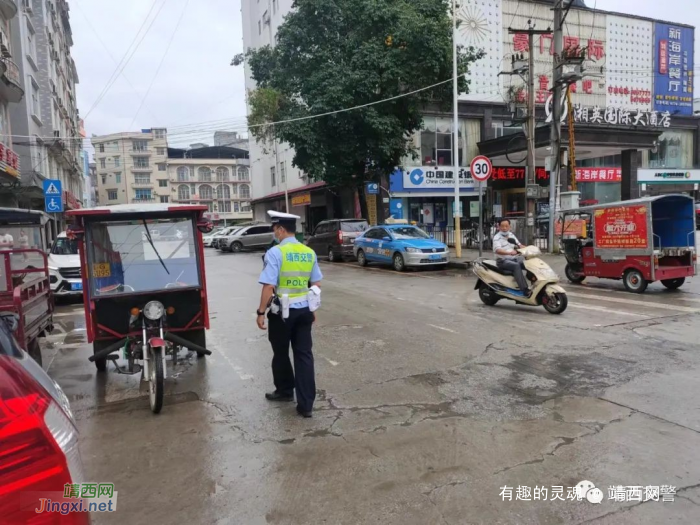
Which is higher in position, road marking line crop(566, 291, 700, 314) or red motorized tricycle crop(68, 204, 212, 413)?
→ red motorized tricycle crop(68, 204, 212, 413)

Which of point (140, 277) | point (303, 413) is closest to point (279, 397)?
point (303, 413)

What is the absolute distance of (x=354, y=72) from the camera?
20.2 meters

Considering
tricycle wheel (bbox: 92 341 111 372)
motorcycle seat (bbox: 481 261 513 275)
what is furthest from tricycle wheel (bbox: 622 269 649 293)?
tricycle wheel (bbox: 92 341 111 372)

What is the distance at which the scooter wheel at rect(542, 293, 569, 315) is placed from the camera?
884 centimetres

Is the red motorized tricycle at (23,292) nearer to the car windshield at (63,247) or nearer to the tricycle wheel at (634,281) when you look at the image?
the car windshield at (63,247)

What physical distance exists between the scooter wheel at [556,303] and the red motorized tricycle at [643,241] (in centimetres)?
311

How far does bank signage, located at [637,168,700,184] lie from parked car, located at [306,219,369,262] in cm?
2252

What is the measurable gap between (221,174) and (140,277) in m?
88.6

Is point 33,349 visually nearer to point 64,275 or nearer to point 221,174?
point 64,275

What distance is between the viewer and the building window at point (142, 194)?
84.5 metres

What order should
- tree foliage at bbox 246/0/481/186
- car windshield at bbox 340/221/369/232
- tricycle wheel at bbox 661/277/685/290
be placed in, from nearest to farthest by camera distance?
tricycle wheel at bbox 661/277/685/290 < tree foliage at bbox 246/0/481/186 < car windshield at bbox 340/221/369/232

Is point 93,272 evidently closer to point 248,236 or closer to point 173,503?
point 173,503

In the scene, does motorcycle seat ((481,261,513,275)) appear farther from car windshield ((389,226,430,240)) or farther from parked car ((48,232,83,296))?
parked car ((48,232,83,296))

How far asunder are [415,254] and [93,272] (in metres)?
12.0
